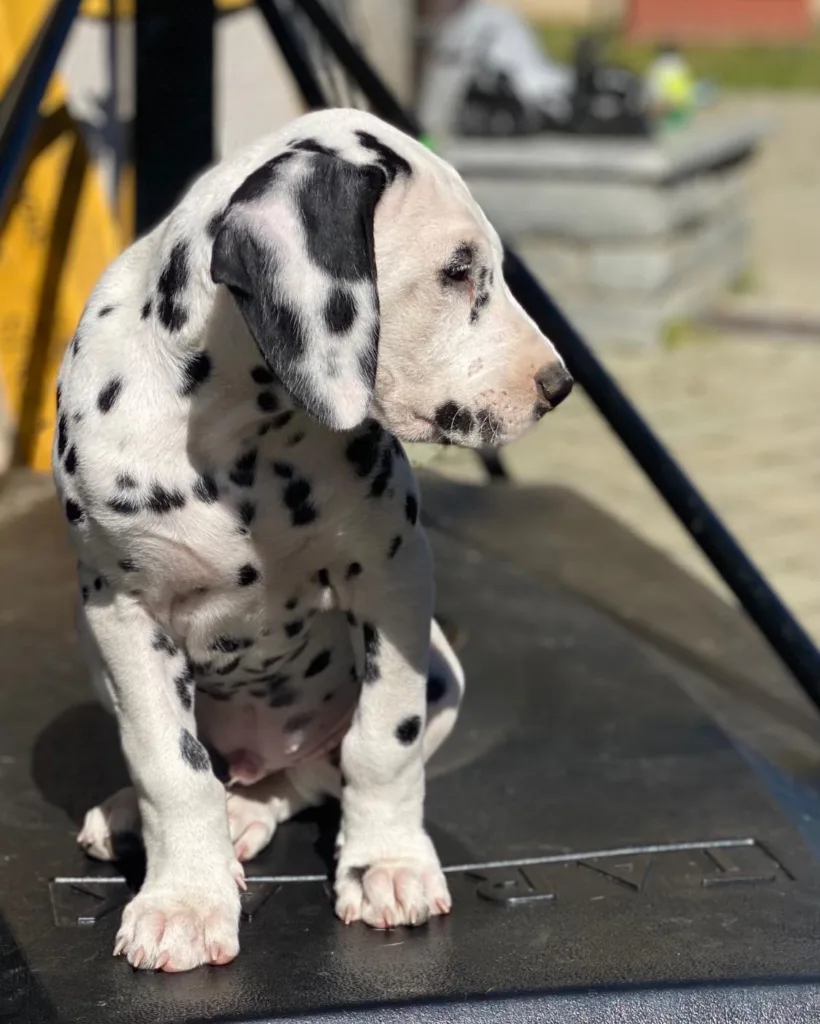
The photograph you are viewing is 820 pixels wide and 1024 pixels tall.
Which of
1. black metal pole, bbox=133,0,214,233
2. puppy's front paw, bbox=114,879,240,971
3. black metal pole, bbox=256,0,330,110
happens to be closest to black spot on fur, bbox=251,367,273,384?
puppy's front paw, bbox=114,879,240,971

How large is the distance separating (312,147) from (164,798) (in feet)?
2.40

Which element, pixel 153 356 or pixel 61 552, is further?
pixel 61 552

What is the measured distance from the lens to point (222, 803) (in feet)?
5.76

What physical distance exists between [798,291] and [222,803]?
673 centimetres

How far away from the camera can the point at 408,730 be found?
1812 mm

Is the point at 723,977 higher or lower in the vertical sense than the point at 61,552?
higher

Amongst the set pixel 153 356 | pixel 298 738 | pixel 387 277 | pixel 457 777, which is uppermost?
pixel 387 277

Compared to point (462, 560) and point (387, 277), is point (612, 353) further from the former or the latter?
point (387, 277)

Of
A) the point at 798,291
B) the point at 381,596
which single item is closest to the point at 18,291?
the point at 381,596

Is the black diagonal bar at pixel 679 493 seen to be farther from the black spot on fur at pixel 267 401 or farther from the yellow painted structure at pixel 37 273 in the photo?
the yellow painted structure at pixel 37 273

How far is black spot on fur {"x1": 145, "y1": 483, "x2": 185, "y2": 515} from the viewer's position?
1671mm

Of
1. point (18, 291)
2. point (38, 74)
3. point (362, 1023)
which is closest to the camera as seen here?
point (362, 1023)

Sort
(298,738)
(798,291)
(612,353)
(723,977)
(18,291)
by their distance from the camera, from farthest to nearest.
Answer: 1. (798,291)
2. (612,353)
3. (18,291)
4. (298,738)
5. (723,977)

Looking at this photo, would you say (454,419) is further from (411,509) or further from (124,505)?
(124,505)
